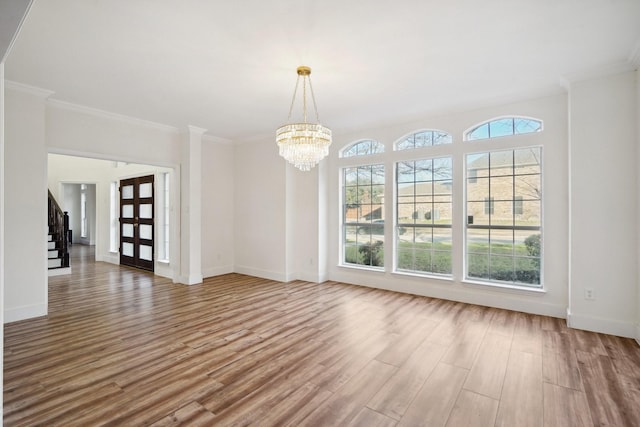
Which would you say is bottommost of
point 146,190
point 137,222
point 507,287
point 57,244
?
point 507,287

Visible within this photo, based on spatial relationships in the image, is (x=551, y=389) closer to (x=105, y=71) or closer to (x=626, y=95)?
(x=626, y=95)

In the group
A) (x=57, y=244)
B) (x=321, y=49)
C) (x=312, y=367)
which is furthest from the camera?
(x=57, y=244)

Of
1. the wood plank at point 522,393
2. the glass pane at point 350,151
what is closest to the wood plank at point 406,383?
the wood plank at point 522,393

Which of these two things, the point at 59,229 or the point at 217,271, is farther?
the point at 59,229

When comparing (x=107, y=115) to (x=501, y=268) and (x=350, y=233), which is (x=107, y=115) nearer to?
(x=350, y=233)

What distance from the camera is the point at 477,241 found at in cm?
448

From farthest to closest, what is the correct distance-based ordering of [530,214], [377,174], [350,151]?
[350,151] < [377,174] < [530,214]

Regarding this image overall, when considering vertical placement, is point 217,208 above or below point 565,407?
above

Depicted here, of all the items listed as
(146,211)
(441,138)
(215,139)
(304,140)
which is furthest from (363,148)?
(146,211)

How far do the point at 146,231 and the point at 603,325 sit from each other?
7.94 m

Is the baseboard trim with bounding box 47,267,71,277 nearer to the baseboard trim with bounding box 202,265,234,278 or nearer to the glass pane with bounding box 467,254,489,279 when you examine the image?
the baseboard trim with bounding box 202,265,234,278

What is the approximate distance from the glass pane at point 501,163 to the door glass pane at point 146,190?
21.9 ft

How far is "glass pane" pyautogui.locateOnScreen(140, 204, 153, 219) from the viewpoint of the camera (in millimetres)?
6748

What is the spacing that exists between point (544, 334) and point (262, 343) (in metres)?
3.05
